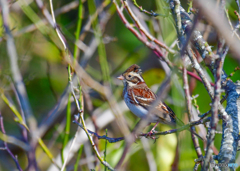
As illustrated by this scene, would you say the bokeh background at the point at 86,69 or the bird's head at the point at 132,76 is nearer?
the bokeh background at the point at 86,69

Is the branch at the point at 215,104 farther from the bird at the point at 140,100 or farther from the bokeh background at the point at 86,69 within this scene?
the bird at the point at 140,100

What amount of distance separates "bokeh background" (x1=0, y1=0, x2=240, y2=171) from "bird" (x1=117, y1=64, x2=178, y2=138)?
0.21 m

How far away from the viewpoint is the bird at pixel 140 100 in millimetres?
3518

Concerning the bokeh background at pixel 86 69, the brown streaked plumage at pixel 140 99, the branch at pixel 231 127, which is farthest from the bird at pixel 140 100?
the branch at pixel 231 127

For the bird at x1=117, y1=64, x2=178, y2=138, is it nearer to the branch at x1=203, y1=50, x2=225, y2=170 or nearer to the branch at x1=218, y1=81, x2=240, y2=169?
the branch at x1=218, y1=81, x2=240, y2=169

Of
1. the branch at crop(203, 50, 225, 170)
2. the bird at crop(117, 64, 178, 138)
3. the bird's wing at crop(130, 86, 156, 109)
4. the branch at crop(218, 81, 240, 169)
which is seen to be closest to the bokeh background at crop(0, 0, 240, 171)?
the bird at crop(117, 64, 178, 138)

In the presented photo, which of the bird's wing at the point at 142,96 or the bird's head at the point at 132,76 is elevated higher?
the bird's head at the point at 132,76

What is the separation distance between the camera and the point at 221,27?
771 millimetres

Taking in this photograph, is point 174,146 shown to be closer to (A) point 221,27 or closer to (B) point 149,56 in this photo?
(B) point 149,56

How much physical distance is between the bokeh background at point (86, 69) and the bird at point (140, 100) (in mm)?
213

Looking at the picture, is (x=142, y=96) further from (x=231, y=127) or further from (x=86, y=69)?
(x=231, y=127)

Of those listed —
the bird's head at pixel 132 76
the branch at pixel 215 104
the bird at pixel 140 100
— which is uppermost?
the branch at pixel 215 104

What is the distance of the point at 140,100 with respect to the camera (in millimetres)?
3771

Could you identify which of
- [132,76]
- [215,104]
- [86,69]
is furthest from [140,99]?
[215,104]
